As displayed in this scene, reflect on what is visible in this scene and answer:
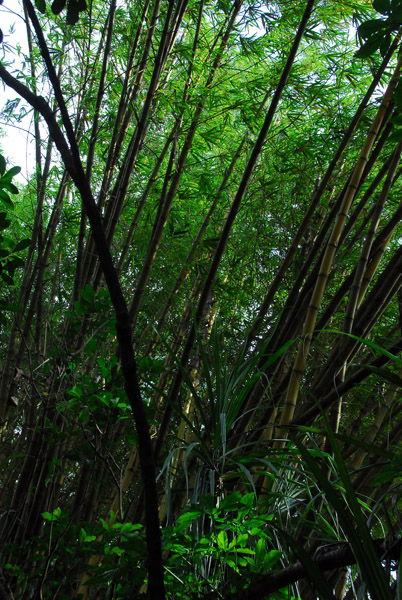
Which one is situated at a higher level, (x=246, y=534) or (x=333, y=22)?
(x=333, y=22)

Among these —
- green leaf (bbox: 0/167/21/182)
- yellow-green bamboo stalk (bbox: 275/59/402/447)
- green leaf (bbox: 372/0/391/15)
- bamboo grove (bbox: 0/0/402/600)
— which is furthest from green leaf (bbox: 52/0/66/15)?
yellow-green bamboo stalk (bbox: 275/59/402/447)

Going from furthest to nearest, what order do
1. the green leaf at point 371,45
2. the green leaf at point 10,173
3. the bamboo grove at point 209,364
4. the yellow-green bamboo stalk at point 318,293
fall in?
the yellow-green bamboo stalk at point 318,293, the green leaf at point 10,173, the green leaf at point 371,45, the bamboo grove at point 209,364

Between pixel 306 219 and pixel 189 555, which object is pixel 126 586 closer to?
pixel 189 555

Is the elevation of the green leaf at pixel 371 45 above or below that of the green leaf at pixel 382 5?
above

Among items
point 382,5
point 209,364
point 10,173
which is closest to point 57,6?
point 10,173

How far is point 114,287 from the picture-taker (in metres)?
0.57

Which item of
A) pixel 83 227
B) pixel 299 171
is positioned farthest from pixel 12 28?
pixel 299 171

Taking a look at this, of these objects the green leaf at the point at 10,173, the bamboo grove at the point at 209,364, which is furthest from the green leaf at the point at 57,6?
the green leaf at the point at 10,173

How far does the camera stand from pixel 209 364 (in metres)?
1.18

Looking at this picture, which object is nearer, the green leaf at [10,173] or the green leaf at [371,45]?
the green leaf at [371,45]

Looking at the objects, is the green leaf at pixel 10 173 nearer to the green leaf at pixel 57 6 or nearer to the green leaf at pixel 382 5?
the green leaf at pixel 57 6

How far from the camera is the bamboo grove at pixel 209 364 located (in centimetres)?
71

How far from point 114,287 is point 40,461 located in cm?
122

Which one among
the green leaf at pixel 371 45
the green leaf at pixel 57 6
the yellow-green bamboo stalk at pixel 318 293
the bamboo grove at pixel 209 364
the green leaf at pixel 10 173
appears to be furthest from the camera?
the yellow-green bamboo stalk at pixel 318 293
